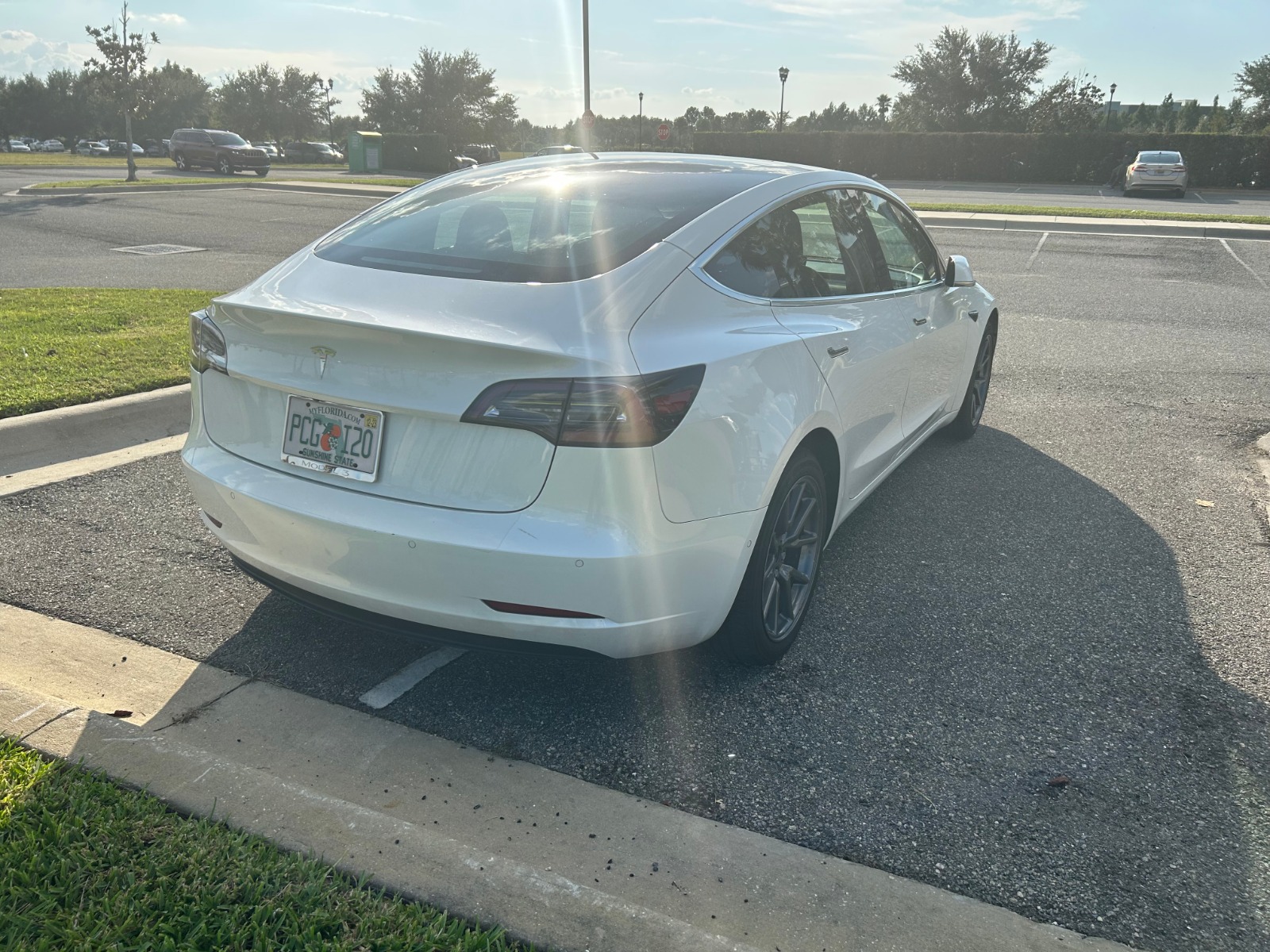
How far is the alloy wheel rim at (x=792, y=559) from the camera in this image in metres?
3.40

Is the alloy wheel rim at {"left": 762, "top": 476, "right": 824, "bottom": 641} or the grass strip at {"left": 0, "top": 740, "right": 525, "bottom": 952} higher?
the alloy wheel rim at {"left": 762, "top": 476, "right": 824, "bottom": 641}

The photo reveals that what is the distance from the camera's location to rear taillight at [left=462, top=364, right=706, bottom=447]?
2662 millimetres

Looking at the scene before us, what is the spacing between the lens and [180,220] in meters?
18.2

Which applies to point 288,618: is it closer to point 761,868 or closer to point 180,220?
point 761,868

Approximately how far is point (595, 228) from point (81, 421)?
341cm

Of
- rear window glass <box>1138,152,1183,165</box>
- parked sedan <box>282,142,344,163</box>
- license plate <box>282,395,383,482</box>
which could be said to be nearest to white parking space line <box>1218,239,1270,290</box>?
license plate <box>282,395,383,482</box>

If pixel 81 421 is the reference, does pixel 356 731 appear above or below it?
below

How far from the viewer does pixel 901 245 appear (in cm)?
480

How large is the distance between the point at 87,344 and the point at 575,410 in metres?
5.56

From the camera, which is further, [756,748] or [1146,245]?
[1146,245]

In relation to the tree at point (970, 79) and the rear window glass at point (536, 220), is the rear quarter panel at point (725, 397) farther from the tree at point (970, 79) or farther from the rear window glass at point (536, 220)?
the tree at point (970, 79)

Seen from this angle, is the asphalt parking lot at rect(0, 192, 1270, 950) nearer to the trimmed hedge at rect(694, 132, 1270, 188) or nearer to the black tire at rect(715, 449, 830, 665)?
the black tire at rect(715, 449, 830, 665)

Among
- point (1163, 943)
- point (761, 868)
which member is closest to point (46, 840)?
point (761, 868)

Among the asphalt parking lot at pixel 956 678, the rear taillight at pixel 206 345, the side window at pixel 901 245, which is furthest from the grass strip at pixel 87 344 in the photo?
the side window at pixel 901 245
